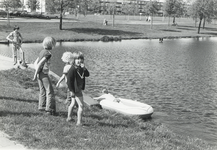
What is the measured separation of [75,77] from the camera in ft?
25.3

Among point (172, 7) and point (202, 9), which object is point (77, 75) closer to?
point (202, 9)

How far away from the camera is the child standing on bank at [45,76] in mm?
8164

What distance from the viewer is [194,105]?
15.4m

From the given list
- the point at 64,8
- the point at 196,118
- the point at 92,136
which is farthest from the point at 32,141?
the point at 64,8

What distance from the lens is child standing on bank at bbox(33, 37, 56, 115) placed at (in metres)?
8.16

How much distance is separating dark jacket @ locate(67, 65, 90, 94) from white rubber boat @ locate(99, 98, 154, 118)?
4.72 metres

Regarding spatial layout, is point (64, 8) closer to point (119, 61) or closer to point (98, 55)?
point (98, 55)

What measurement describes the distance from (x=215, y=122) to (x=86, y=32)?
40674mm

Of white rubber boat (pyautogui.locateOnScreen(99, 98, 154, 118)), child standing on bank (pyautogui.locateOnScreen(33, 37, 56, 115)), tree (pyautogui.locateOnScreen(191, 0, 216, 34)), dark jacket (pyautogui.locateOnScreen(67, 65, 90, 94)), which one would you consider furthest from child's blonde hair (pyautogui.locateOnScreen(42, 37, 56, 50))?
tree (pyautogui.locateOnScreen(191, 0, 216, 34))

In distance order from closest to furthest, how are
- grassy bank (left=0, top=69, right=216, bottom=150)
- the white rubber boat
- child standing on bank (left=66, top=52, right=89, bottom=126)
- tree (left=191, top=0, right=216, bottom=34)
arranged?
grassy bank (left=0, top=69, right=216, bottom=150), child standing on bank (left=66, top=52, right=89, bottom=126), the white rubber boat, tree (left=191, top=0, right=216, bottom=34)

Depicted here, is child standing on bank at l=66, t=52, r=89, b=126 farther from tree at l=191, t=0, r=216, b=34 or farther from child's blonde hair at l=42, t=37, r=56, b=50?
tree at l=191, t=0, r=216, b=34

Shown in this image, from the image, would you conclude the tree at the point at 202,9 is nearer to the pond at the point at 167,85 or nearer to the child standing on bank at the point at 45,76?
the pond at the point at 167,85

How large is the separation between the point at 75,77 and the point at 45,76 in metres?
1.14

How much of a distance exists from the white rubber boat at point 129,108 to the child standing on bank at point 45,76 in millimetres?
4185
